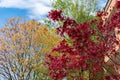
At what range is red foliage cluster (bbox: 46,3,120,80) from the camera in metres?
11.2

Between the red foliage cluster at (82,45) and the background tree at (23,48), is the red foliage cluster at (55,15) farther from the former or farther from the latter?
the background tree at (23,48)

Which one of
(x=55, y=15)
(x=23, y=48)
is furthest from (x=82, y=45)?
(x=23, y=48)

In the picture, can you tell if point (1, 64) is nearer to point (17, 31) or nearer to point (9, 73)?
point (9, 73)

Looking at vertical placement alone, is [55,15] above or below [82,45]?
above

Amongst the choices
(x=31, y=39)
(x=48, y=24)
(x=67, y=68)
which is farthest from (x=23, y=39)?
(x=67, y=68)

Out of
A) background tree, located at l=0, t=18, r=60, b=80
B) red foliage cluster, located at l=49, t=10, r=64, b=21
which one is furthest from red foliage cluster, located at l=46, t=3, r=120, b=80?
background tree, located at l=0, t=18, r=60, b=80

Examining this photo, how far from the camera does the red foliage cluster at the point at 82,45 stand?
11248 millimetres

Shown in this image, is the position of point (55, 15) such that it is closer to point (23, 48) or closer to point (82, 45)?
point (82, 45)

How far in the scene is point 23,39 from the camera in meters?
35.0

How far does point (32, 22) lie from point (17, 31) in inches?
71.2

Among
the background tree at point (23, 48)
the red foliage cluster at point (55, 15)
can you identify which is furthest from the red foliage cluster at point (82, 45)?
the background tree at point (23, 48)

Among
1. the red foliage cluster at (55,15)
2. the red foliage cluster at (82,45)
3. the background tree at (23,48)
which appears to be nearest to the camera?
the red foliage cluster at (55,15)

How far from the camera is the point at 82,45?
38.1 feet

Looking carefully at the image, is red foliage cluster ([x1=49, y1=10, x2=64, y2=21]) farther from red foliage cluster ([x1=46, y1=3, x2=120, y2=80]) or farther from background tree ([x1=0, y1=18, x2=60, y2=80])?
background tree ([x1=0, y1=18, x2=60, y2=80])
